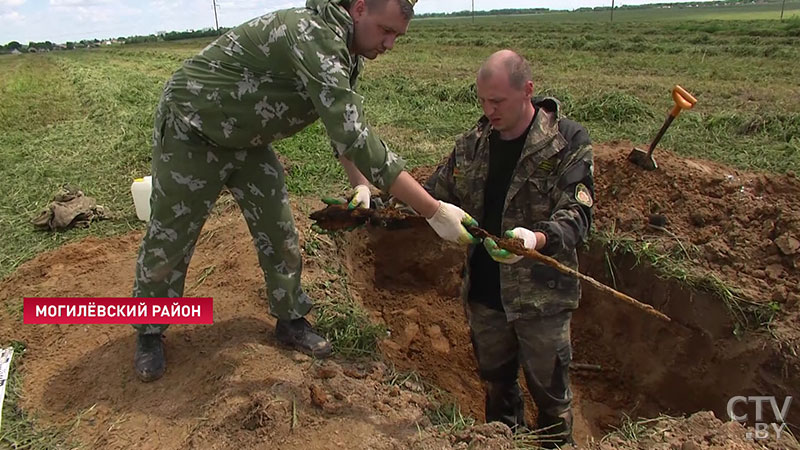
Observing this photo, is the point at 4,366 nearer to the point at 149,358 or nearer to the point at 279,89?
the point at 149,358

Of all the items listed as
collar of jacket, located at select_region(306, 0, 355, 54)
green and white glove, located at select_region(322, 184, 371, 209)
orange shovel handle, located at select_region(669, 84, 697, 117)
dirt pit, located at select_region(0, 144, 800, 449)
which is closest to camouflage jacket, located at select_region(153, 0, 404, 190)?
collar of jacket, located at select_region(306, 0, 355, 54)

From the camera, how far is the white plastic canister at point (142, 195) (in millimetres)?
4652

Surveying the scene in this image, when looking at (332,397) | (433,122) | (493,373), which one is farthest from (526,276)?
(433,122)

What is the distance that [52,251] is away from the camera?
172 inches

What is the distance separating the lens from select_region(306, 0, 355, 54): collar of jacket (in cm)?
214

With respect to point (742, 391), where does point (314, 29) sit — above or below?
above

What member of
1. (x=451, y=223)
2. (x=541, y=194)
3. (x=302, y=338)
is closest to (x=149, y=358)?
(x=302, y=338)

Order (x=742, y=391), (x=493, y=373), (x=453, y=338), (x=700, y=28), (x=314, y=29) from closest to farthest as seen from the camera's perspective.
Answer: (x=314, y=29)
(x=493, y=373)
(x=742, y=391)
(x=453, y=338)
(x=700, y=28)

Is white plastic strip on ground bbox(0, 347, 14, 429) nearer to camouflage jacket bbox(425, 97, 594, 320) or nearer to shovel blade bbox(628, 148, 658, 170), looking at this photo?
camouflage jacket bbox(425, 97, 594, 320)

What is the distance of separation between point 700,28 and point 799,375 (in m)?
21.0

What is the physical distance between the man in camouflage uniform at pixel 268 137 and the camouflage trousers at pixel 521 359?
63 centimetres

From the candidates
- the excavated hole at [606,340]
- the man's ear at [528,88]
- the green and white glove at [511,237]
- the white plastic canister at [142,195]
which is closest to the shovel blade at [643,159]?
the excavated hole at [606,340]

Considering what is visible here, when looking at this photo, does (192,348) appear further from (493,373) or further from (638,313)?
(638,313)

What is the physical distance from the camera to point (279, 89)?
240 centimetres
